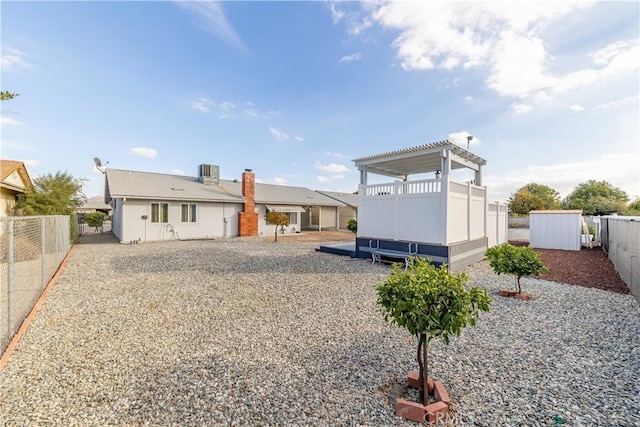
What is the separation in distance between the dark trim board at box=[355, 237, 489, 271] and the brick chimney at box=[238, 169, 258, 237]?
39.6 feet

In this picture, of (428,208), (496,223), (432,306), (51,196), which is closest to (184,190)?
(51,196)

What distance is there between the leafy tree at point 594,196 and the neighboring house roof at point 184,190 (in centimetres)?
3529

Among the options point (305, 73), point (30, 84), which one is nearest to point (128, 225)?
point (30, 84)

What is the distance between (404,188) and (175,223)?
15635 millimetres

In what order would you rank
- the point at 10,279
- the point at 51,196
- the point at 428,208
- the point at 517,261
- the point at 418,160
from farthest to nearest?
the point at 51,196
the point at 418,160
the point at 428,208
the point at 517,261
the point at 10,279

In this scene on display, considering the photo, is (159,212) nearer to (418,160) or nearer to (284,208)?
(284,208)

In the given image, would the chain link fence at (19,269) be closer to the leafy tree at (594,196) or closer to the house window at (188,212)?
the house window at (188,212)

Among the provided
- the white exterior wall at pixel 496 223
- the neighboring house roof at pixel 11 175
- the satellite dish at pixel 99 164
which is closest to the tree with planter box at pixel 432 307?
the white exterior wall at pixel 496 223

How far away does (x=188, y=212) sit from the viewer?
18.7 m

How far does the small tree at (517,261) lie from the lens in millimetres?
6070

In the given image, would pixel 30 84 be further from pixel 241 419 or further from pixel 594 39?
pixel 594 39

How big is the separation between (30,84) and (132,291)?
6532mm

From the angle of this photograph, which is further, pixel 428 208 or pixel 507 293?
pixel 428 208

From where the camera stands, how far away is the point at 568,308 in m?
5.57
